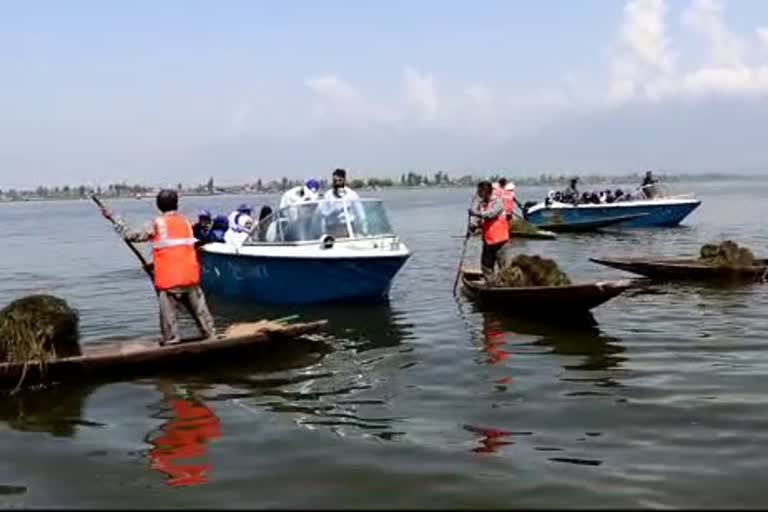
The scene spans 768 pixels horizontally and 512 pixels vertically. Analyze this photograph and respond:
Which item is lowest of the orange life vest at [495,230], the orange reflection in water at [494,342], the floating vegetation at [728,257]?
the orange reflection in water at [494,342]

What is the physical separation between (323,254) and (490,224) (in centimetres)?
287

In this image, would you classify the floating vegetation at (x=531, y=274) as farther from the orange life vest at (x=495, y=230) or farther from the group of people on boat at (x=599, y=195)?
the group of people on boat at (x=599, y=195)

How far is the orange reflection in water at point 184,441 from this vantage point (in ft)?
22.6

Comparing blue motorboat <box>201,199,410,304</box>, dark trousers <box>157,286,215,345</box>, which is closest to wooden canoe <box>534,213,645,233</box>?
blue motorboat <box>201,199,410,304</box>

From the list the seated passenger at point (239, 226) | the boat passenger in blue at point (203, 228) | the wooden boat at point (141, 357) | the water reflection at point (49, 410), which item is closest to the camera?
the water reflection at point (49, 410)

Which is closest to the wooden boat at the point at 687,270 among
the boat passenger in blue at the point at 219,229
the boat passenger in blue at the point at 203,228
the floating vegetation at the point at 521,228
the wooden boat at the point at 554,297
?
the wooden boat at the point at 554,297

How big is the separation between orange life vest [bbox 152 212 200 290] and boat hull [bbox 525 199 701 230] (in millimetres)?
27013

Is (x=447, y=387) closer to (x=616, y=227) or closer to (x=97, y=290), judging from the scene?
(x=97, y=290)

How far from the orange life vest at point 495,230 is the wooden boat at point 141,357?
16.7 feet

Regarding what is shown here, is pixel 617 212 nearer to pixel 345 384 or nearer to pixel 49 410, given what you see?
pixel 345 384

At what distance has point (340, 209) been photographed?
15.6 metres

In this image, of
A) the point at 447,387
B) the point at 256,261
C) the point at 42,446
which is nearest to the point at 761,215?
the point at 256,261

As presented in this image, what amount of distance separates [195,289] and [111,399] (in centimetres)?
167

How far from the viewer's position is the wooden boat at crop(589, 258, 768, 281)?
17438 millimetres
